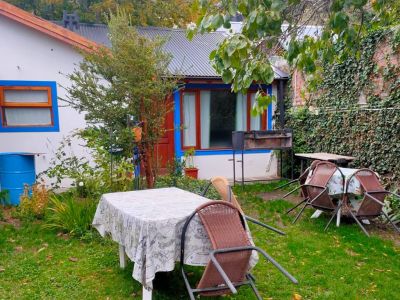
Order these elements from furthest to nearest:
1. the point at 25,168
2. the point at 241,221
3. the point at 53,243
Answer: the point at 25,168, the point at 53,243, the point at 241,221

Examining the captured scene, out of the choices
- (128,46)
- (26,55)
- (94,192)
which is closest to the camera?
(128,46)

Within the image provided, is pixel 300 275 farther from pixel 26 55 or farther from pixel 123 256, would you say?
pixel 26 55

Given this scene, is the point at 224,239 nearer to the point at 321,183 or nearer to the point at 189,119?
the point at 321,183

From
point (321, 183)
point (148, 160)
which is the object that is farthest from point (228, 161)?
point (321, 183)

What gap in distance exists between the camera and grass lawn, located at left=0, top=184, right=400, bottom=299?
3.43m

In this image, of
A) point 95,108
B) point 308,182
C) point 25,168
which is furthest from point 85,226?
point 308,182

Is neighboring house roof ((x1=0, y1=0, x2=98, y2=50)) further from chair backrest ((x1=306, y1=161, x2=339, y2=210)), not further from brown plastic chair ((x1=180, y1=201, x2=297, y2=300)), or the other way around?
brown plastic chair ((x1=180, y1=201, x2=297, y2=300))

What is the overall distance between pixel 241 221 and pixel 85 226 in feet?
9.34

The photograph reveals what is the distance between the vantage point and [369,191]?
4.99m

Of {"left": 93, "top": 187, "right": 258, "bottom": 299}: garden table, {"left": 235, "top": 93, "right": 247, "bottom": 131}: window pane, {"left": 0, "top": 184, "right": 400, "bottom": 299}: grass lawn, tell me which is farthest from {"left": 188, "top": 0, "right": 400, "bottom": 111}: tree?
{"left": 235, "top": 93, "right": 247, "bottom": 131}: window pane

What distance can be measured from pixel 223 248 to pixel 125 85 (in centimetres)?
328

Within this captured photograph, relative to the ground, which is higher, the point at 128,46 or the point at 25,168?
the point at 128,46

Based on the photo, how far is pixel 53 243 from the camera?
4680 mm

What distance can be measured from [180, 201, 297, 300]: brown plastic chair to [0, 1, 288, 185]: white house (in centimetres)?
335
